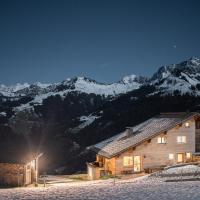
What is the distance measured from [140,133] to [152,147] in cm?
290

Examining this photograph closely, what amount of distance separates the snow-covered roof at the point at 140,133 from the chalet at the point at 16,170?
9980 millimetres

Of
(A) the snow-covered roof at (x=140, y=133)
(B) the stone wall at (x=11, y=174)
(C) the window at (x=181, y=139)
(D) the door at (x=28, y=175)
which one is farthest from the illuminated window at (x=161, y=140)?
(B) the stone wall at (x=11, y=174)

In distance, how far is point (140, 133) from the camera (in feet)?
190

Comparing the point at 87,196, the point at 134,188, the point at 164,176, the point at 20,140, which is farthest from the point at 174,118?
the point at 20,140

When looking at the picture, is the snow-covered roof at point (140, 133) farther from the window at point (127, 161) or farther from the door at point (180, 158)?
the door at point (180, 158)

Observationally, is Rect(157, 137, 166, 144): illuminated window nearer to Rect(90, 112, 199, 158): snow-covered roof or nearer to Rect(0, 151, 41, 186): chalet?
Rect(90, 112, 199, 158): snow-covered roof

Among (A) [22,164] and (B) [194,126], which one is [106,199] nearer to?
(A) [22,164]

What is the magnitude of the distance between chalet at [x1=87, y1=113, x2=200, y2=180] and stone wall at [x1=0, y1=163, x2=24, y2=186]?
11.2 metres

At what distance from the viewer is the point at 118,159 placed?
5372 cm

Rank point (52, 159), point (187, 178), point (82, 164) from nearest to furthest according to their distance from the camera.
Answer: point (187, 178) → point (82, 164) → point (52, 159)

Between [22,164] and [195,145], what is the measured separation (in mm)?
24052

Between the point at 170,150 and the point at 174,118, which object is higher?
the point at 174,118

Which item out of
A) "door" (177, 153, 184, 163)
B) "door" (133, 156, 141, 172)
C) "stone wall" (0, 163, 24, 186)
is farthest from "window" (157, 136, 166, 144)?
"stone wall" (0, 163, 24, 186)

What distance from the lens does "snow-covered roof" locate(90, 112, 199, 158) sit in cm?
5462
